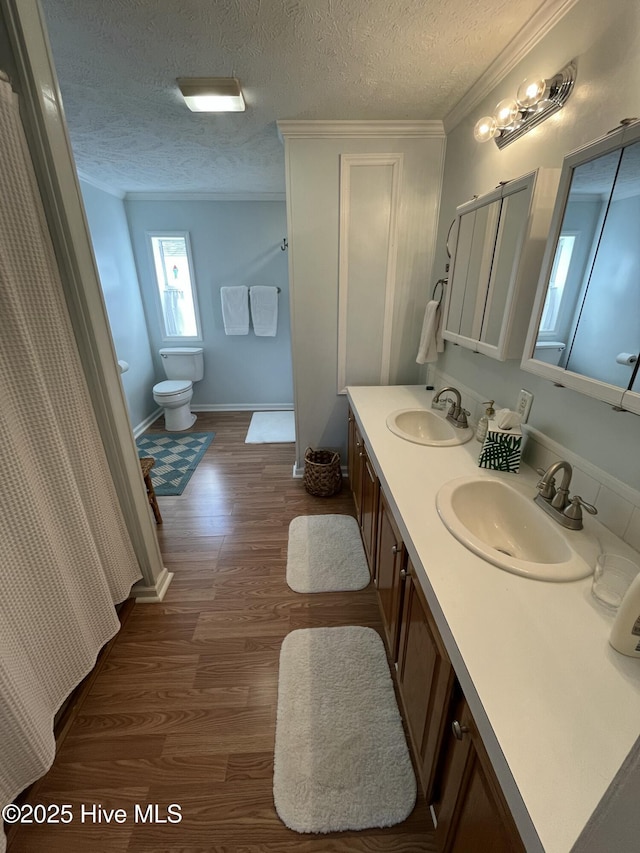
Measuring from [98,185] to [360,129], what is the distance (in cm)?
249

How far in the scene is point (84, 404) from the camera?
4.40 feet

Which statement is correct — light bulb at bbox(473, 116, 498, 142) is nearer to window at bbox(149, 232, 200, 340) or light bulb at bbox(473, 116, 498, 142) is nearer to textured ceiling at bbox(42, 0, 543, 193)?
textured ceiling at bbox(42, 0, 543, 193)

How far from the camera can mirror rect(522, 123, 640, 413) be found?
33.8 inches

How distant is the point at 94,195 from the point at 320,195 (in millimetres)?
2235

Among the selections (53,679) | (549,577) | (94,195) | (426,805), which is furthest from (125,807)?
(94,195)

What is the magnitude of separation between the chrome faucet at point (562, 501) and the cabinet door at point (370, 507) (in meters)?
0.63

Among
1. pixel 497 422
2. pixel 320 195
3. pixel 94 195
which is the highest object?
pixel 94 195

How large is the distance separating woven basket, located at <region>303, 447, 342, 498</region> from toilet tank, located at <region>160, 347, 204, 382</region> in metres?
2.04

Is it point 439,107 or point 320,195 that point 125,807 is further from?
point 439,107

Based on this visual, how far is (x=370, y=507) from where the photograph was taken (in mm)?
1736

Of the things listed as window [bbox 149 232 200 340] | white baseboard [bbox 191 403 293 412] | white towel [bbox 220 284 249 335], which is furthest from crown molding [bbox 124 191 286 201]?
white baseboard [bbox 191 403 293 412]

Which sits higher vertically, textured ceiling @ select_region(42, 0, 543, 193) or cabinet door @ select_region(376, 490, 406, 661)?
textured ceiling @ select_region(42, 0, 543, 193)

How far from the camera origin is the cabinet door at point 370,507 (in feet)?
5.24

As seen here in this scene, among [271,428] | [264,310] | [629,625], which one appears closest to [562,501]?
[629,625]
